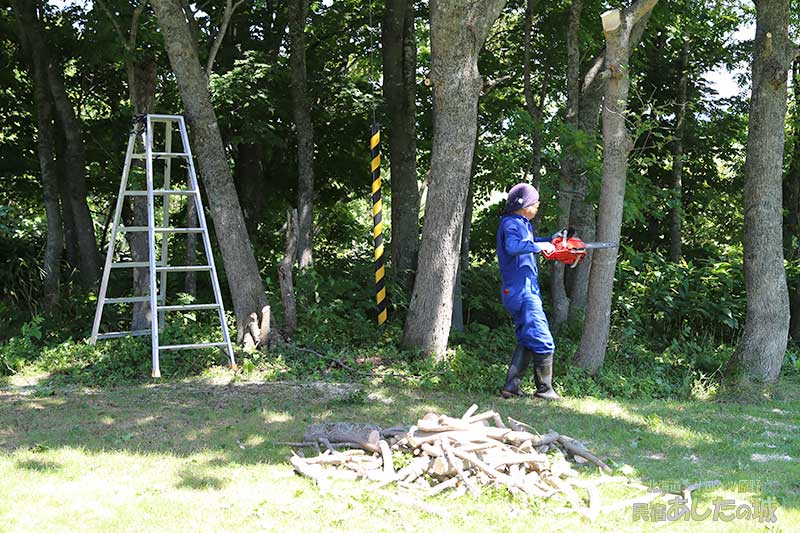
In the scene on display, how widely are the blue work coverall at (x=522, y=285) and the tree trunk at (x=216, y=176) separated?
137 inches

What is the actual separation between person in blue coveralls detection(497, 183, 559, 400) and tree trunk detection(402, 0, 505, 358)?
4.28 feet

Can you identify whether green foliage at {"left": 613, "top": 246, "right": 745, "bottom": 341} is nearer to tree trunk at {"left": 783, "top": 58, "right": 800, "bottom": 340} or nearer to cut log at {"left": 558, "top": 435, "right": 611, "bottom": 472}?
tree trunk at {"left": 783, "top": 58, "right": 800, "bottom": 340}

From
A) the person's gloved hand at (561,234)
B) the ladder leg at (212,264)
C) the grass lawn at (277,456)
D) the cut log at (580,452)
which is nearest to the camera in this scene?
the grass lawn at (277,456)

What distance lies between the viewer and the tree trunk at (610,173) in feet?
29.3

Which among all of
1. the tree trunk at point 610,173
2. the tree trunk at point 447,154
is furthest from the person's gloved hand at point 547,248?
the tree trunk at point 447,154

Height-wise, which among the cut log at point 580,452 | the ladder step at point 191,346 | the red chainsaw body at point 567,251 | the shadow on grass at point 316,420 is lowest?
the shadow on grass at point 316,420

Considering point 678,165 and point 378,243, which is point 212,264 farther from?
point 678,165

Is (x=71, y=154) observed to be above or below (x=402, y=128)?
below

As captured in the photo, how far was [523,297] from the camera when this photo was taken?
838cm

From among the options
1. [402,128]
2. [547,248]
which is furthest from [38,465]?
[402,128]

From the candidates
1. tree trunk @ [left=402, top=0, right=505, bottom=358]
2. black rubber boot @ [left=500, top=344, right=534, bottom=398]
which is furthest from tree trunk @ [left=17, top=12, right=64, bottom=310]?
black rubber boot @ [left=500, top=344, right=534, bottom=398]

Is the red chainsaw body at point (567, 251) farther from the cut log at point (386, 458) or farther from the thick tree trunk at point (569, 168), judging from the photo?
the thick tree trunk at point (569, 168)

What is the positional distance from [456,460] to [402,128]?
790cm

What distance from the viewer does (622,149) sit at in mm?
9211
